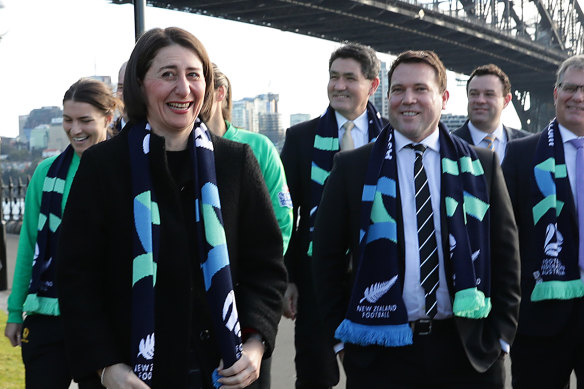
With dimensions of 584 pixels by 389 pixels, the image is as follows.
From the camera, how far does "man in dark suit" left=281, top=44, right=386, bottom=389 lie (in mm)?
4258

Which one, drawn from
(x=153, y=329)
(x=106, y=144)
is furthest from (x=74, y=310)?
(x=106, y=144)

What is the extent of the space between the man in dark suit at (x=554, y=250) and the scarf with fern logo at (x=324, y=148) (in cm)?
97

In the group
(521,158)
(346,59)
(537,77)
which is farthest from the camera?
(537,77)

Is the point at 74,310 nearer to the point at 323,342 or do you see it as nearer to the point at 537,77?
the point at 323,342

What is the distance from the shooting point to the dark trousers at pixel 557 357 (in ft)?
11.4

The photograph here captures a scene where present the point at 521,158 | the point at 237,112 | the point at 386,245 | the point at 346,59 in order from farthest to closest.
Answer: the point at 237,112 < the point at 346,59 < the point at 521,158 < the point at 386,245

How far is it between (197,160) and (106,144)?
25 cm

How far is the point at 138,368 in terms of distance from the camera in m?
2.15

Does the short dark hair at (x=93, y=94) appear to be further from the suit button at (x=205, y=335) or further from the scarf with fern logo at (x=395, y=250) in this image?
the suit button at (x=205, y=335)

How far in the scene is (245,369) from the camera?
7.45 feet

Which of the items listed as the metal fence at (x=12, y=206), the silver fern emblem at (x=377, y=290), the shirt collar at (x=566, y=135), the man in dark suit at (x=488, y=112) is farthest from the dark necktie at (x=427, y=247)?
the metal fence at (x=12, y=206)

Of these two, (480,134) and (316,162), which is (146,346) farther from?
(480,134)

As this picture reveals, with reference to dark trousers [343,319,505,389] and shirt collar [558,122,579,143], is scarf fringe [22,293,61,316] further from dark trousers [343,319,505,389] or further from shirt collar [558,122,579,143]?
shirt collar [558,122,579,143]

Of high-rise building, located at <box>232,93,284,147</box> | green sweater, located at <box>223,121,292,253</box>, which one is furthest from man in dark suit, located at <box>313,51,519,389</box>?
high-rise building, located at <box>232,93,284,147</box>
